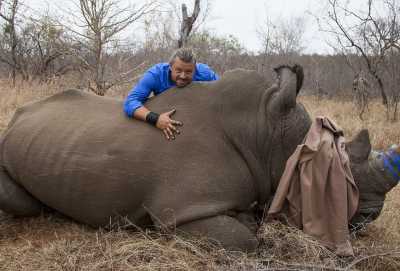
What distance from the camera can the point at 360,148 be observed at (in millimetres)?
3137

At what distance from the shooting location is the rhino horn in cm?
294

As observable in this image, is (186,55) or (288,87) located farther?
(186,55)

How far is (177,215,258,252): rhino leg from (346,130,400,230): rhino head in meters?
0.87

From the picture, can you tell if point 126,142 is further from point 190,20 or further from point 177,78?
point 190,20

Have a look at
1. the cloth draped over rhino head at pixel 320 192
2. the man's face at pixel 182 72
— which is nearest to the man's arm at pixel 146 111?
the man's face at pixel 182 72

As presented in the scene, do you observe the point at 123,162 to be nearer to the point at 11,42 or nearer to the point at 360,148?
the point at 360,148

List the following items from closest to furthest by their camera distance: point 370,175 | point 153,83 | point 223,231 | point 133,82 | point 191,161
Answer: point 223,231
point 191,161
point 370,175
point 153,83
point 133,82

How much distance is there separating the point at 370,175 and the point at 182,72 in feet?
4.86

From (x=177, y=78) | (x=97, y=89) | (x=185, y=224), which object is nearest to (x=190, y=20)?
(x=97, y=89)

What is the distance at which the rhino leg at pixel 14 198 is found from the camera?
11.2ft

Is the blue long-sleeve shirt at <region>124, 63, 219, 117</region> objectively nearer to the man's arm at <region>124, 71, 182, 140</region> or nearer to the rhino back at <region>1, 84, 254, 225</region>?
the man's arm at <region>124, 71, 182, 140</region>

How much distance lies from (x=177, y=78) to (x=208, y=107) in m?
0.36

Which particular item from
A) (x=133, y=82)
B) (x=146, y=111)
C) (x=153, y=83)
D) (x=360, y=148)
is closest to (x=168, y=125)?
(x=146, y=111)

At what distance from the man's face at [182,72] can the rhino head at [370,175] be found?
1.24 m
